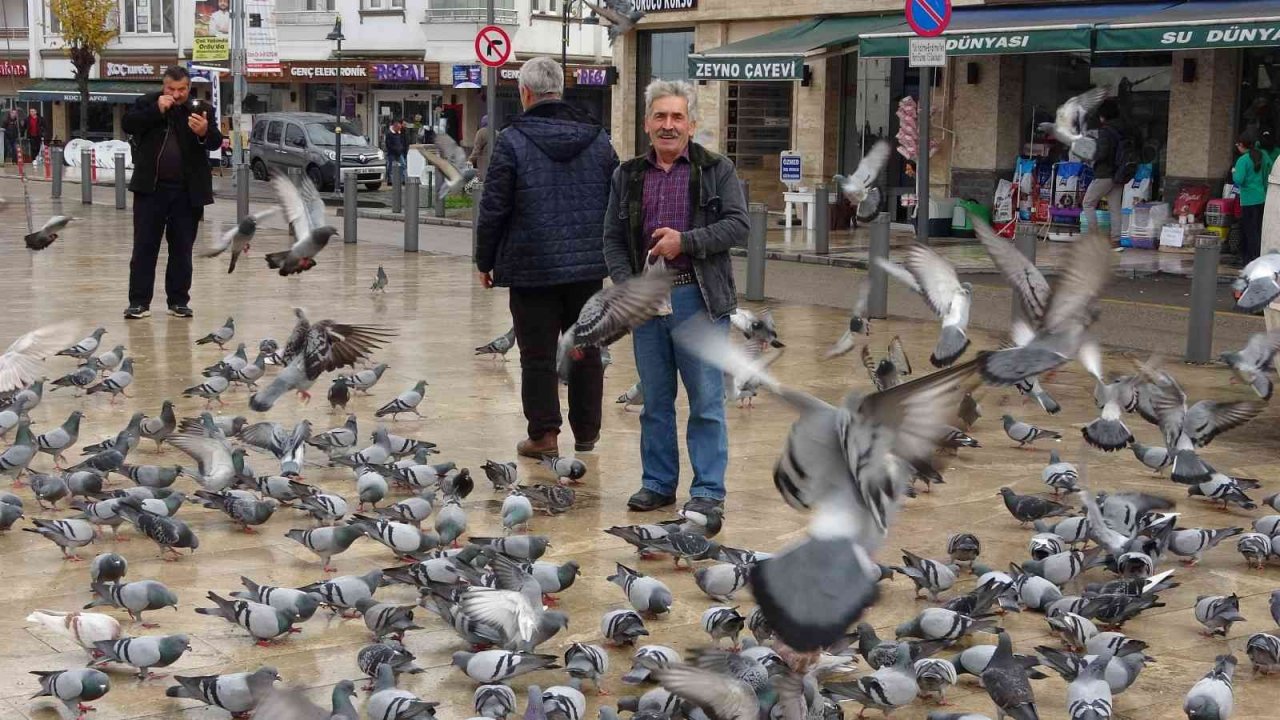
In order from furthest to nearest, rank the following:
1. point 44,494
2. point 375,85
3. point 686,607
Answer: point 375,85, point 44,494, point 686,607

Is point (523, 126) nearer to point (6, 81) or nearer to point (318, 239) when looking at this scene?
point (318, 239)

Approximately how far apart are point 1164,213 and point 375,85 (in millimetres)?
29715

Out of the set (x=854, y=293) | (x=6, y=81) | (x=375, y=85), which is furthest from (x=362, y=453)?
(x=6, y=81)

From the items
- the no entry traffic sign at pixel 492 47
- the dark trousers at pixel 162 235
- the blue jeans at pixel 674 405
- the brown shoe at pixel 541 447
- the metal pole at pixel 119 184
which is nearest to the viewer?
the blue jeans at pixel 674 405

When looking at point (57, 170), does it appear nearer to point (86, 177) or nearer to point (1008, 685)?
point (86, 177)

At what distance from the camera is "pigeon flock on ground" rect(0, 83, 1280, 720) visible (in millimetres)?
4223

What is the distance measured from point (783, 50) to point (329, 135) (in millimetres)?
15099

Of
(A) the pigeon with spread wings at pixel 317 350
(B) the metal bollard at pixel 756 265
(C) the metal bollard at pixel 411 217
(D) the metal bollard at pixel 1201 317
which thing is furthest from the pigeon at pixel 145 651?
(C) the metal bollard at pixel 411 217

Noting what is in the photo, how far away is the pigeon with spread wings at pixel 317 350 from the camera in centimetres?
788

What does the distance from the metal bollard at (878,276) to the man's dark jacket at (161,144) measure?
5.49 meters

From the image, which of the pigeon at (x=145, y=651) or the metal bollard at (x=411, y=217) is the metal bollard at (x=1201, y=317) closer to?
the pigeon at (x=145, y=651)

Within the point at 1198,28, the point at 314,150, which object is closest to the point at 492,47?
the point at 1198,28

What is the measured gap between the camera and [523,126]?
7.40m

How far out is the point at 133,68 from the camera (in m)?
52.0
